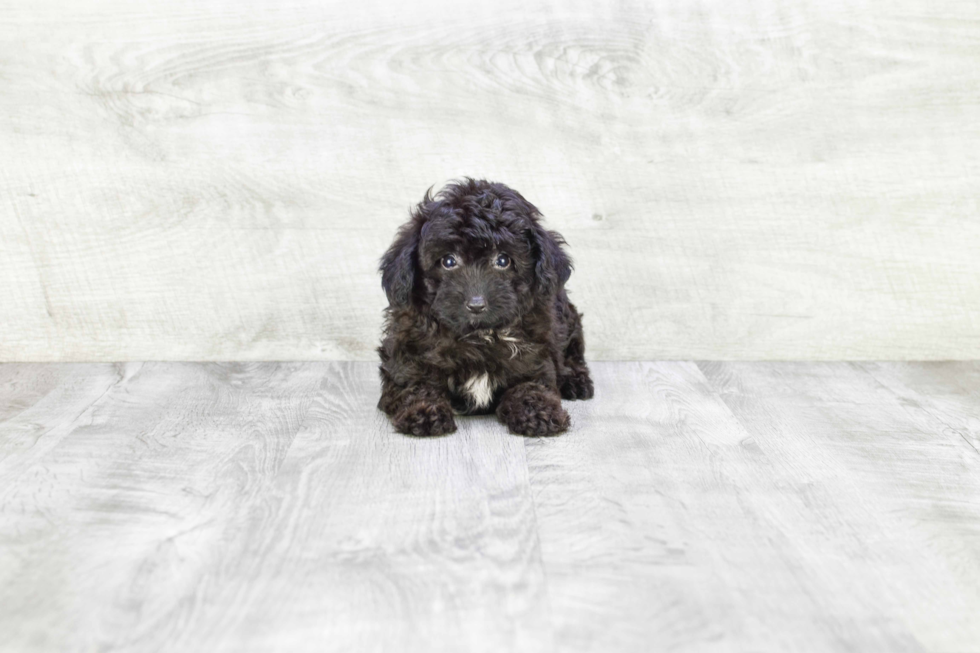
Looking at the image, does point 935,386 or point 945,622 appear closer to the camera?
point 945,622

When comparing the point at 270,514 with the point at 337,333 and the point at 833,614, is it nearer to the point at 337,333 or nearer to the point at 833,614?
the point at 833,614

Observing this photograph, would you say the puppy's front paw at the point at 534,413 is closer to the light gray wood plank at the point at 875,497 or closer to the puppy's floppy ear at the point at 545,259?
the puppy's floppy ear at the point at 545,259

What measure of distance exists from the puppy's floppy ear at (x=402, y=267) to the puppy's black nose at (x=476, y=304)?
0.86 feet

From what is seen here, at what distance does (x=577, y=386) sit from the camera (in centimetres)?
353

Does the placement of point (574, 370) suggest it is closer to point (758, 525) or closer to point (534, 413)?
point (534, 413)

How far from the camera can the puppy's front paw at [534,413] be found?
298 cm

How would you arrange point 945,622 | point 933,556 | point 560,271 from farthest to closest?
1. point 560,271
2. point 933,556
3. point 945,622

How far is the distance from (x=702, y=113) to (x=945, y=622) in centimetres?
279

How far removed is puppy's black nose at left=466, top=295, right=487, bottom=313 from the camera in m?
2.84

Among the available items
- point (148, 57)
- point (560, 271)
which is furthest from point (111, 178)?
point (560, 271)

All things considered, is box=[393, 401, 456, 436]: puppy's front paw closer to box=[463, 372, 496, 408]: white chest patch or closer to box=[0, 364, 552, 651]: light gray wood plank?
box=[0, 364, 552, 651]: light gray wood plank

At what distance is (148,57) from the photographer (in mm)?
3984

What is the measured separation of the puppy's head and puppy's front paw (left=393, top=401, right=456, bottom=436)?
0.94ft

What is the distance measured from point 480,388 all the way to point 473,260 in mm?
496
